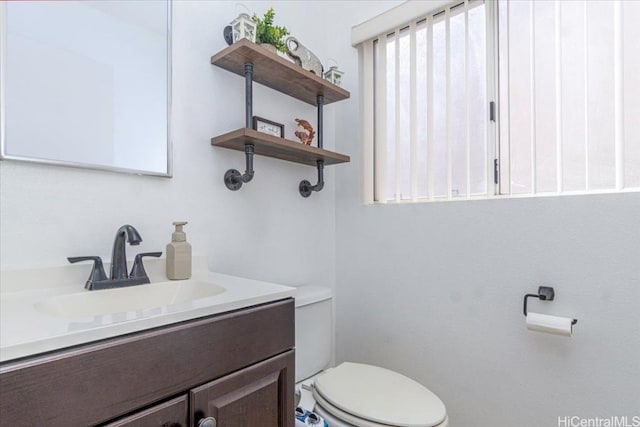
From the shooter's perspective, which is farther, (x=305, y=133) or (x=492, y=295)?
(x=305, y=133)

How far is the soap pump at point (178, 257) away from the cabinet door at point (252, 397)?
16.2 inches

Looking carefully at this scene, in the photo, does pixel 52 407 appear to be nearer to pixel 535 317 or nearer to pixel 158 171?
pixel 158 171

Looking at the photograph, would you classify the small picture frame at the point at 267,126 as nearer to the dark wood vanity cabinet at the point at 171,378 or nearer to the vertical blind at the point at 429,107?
the vertical blind at the point at 429,107

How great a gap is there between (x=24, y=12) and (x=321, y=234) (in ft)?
4.37

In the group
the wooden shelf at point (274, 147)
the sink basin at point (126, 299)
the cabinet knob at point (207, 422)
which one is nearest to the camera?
the cabinet knob at point (207, 422)

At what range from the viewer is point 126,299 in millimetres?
901

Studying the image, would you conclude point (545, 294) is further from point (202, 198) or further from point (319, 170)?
A: point (202, 198)

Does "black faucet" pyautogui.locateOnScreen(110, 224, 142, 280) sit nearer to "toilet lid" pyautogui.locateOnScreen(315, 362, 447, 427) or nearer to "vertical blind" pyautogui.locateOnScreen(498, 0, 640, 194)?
"toilet lid" pyautogui.locateOnScreen(315, 362, 447, 427)

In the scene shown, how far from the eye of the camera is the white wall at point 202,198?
Answer: 87 centimetres

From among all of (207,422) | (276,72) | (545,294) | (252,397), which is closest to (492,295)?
(545,294)

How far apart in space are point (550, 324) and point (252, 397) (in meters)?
0.99

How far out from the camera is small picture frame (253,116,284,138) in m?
1.36

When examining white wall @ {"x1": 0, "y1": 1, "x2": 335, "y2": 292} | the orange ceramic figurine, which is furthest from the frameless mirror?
the orange ceramic figurine

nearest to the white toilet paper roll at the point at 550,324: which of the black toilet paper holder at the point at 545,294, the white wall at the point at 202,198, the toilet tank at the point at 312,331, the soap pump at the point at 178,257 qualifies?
the black toilet paper holder at the point at 545,294
